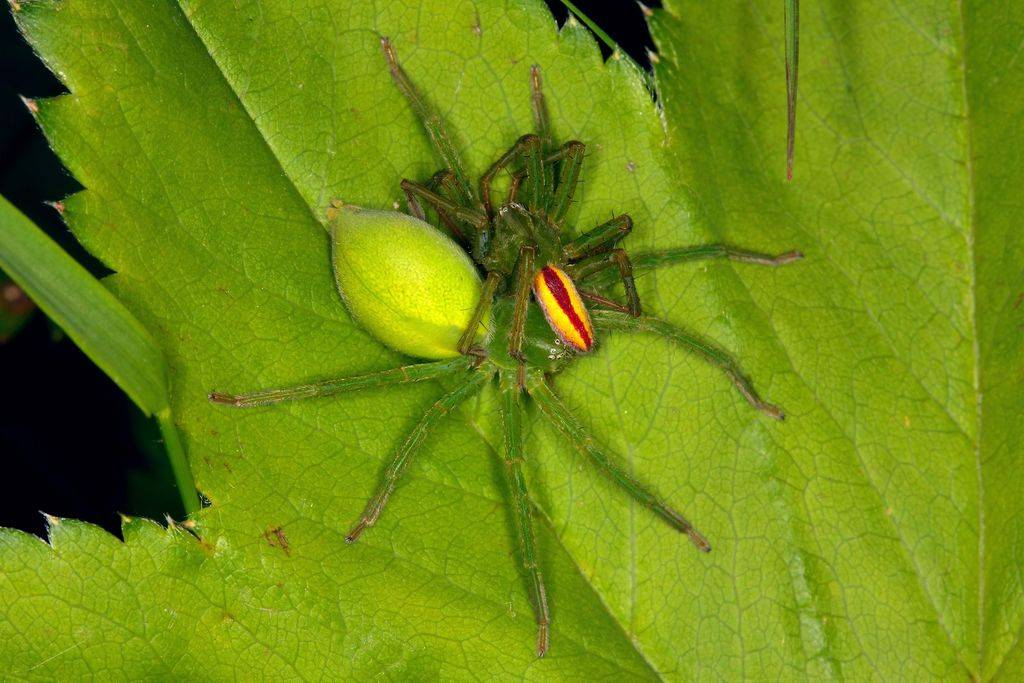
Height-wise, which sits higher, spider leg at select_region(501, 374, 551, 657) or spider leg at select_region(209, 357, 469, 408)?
spider leg at select_region(209, 357, 469, 408)

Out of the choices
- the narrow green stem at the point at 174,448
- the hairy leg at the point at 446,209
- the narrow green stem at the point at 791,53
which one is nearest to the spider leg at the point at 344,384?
the narrow green stem at the point at 174,448

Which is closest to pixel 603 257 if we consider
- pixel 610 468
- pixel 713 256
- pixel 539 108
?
pixel 713 256

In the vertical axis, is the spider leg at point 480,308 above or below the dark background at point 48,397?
below

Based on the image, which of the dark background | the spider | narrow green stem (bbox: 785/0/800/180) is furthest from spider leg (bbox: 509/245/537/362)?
the dark background

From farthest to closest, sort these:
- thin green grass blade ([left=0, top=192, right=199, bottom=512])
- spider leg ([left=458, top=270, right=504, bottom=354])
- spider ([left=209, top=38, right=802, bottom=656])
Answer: spider leg ([left=458, top=270, right=504, bottom=354])
spider ([left=209, top=38, right=802, bottom=656])
thin green grass blade ([left=0, top=192, right=199, bottom=512])

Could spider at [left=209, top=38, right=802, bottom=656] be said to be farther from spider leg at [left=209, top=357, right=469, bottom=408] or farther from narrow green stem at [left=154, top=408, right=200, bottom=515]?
narrow green stem at [left=154, top=408, right=200, bottom=515]

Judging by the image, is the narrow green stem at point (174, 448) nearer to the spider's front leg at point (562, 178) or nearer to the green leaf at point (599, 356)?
the green leaf at point (599, 356)

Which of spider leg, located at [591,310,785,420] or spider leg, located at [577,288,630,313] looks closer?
spider leg, located at [591,310,785,420]
